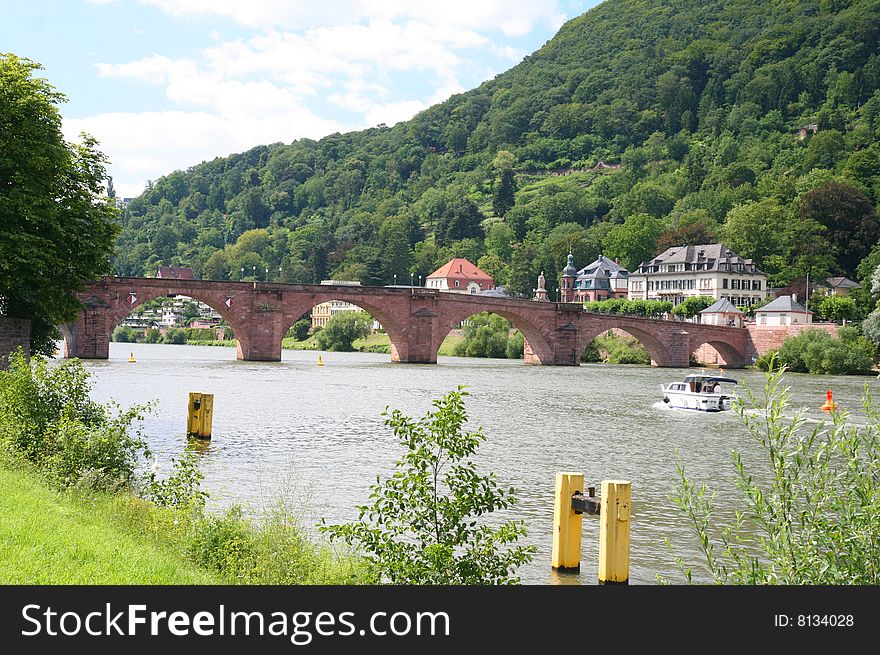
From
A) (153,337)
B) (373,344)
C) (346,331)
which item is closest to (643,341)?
(373,344)

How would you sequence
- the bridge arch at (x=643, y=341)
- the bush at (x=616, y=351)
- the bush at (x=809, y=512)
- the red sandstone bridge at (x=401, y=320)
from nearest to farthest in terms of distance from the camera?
the bush at (x=809, y=512) < the red sandstone bridge at (x=401, y=320) < the bridge arch at (x=643, y=341) < the bush at (x=616, y=351)

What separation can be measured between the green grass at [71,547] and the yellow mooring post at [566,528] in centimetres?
448

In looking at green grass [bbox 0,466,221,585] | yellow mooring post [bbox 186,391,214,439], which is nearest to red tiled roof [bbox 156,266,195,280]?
yellow mooring post [bbox 186,391,214,439]

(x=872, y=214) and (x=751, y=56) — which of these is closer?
(x=872, y=214)

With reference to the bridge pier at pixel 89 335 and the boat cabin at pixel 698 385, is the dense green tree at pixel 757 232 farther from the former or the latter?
the bridge pier at pixel 89 335

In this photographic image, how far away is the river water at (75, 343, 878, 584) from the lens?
53.4 ft

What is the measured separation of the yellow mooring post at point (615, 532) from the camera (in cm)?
1199

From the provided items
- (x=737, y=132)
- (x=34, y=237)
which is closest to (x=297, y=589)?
(x=34, y=237)

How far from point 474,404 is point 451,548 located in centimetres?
3024

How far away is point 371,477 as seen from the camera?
20.3 metres

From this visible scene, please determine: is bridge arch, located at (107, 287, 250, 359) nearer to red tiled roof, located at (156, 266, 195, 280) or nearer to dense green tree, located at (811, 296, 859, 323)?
dense green tree, located at (811, 296, 859, 323)

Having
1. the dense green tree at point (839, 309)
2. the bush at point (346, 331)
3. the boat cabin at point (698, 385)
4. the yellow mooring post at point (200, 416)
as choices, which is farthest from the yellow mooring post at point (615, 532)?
the bush at point (346, 331)

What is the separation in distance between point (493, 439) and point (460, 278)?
109151 mm

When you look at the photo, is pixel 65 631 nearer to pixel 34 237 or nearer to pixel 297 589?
pixel 297 589
